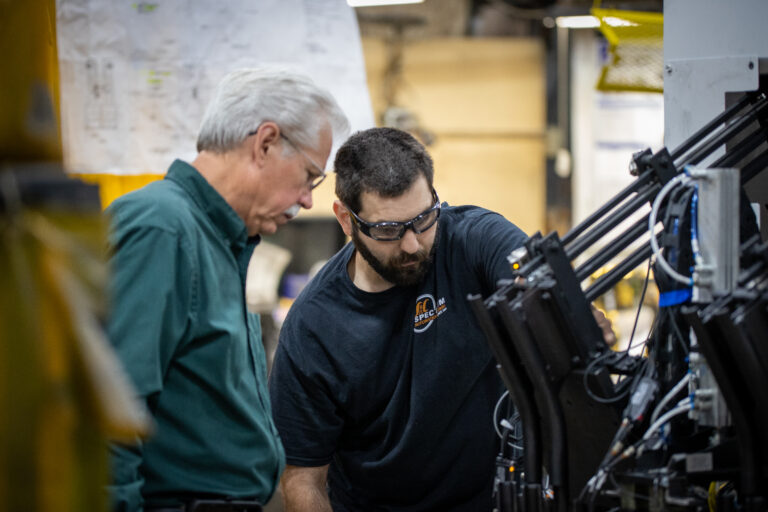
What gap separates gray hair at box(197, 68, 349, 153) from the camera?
1.89 meters

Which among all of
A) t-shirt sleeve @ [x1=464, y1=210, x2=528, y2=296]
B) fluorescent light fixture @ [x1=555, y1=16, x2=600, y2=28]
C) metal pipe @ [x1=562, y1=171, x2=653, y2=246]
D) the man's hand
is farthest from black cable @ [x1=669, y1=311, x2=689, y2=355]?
fluorescent light fixture @ [x1=555, y1=16, x2=600, y2=28]

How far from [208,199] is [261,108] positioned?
0.23 m

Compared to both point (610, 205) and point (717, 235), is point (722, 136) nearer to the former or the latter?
point (610, 205)

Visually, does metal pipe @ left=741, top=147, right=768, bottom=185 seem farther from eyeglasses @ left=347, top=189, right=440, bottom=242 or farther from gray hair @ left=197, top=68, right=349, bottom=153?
gray hair @ left=197, top=68, right=349, bottom=153

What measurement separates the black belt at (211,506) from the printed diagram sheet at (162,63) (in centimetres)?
183

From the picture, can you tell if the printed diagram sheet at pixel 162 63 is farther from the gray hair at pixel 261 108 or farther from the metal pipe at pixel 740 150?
the metal pipe at pixel 740 150

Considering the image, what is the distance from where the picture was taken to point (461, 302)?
8.29ft

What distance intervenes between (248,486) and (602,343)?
0.82 metres

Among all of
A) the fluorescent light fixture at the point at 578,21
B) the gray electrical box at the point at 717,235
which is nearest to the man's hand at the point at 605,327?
the gray electrical box at the point at 717,235

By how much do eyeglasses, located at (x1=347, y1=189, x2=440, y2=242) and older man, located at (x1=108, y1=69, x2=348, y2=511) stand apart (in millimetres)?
417

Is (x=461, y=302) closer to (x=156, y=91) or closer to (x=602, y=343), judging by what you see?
(x=602, y=343)

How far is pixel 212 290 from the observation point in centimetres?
176

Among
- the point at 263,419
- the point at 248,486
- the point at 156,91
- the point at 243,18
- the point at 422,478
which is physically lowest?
the point at 422,478

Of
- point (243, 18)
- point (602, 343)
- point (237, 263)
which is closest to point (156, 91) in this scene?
point (243, 18)
